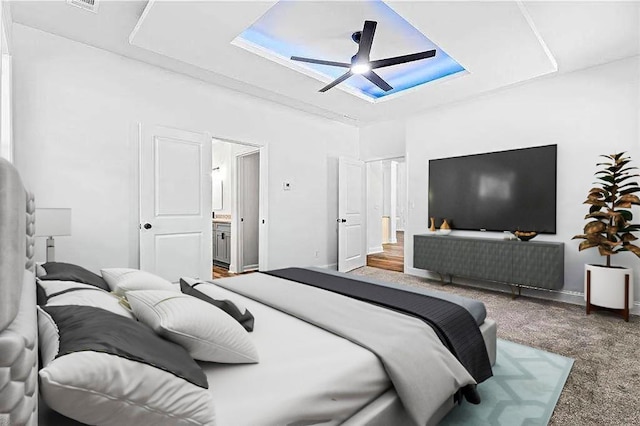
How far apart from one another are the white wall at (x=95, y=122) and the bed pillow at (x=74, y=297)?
6.68 feet

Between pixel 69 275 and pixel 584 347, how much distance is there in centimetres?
361

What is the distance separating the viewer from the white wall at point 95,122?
2.96 m

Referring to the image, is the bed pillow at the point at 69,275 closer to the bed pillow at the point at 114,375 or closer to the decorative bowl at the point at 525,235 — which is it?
the bed pillow at the point at 114,375

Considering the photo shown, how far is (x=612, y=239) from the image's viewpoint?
3256 millimetres

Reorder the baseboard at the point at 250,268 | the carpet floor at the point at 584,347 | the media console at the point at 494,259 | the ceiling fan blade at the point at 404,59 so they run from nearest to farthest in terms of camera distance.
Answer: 1. the carpet floor at the point at 584,347
2. the ceiling fan blade at the point at 404,59
3. the media console at the point at 494,259
4. the baseboard at the point at 250,268

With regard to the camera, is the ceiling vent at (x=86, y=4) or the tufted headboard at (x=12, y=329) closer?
the tufted headboard at (x=12, y=329)

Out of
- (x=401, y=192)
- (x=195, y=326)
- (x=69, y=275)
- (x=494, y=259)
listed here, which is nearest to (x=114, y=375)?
(x=195, y=326)

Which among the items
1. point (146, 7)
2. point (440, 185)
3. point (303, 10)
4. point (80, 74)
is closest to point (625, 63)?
point (440, 185)

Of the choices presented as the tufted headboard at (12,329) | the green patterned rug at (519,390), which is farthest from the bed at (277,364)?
the green patterned rug at (519,390)

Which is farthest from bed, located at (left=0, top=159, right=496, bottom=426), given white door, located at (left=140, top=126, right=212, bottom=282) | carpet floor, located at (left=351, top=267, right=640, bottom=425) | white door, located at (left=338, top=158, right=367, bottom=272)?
white door, located at (left=338, top=158, right=367, bottom=272)

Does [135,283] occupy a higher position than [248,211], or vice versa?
[248,211]

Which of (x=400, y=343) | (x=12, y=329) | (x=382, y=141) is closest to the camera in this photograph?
(x=12, y=329)

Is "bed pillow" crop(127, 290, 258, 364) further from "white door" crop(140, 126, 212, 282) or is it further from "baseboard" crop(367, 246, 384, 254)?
"baseboard" crop(367, 246, 384, 254)

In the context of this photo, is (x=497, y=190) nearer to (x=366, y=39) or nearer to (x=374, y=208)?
(x=366, y=39)
